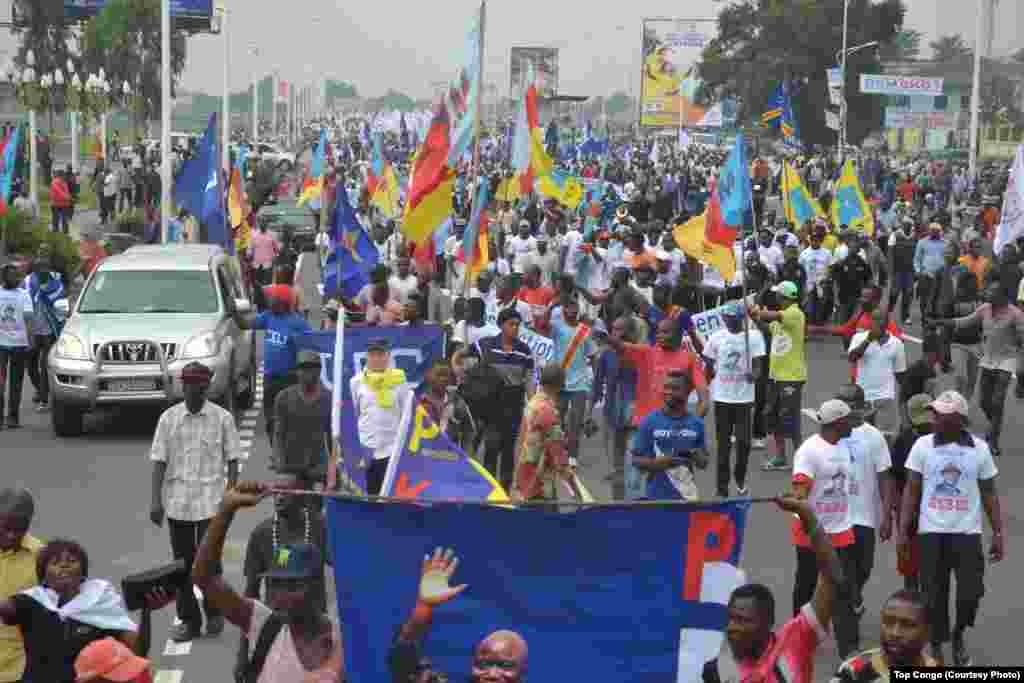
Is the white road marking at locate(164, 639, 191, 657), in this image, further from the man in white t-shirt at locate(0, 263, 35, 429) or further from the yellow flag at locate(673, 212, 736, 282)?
the man in white t-shirt at locate(0, 263, 35, 429)

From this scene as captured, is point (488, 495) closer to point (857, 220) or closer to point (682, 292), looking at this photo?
point (682, 292)

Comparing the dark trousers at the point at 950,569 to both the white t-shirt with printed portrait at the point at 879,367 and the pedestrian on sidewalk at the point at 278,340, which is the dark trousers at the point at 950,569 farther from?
the pedestrian on sidewalk at the point at 278,340

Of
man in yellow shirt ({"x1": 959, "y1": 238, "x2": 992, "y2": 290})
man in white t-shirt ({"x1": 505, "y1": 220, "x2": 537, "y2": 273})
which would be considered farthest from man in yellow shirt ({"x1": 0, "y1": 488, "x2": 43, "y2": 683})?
man in white t-shirt ({"x1": 505, "y1": 220, "x2": 537, "y2": 273})

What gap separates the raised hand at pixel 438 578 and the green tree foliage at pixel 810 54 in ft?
271

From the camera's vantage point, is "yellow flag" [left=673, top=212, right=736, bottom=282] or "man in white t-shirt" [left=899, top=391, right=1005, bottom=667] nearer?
"man in white t-shirt" [left=899, top=391, right=1005, bottom=667]

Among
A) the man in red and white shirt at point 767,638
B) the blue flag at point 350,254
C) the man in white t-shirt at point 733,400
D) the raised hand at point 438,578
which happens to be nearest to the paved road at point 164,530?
the man in white t-shirt at point 733,400

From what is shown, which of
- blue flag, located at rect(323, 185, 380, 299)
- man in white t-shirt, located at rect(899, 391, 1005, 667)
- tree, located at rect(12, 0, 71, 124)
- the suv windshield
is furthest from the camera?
tree, located at rect(12, 0, 71, 124)

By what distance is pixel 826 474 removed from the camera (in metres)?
9.92

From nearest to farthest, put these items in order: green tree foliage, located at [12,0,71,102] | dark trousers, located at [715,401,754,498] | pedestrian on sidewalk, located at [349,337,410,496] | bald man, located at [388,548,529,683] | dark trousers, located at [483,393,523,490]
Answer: bald man, located at [388,548,529,683]
pedestrian on sidewalk, located at [349,337,410,496]
dark trousers, located at [483,393,523,490]
dark trousers, located at [715,401,754,498]
green tree foliage, located at [12,0,71,102]

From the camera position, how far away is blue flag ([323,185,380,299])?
19422 mm

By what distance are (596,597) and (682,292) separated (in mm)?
11354

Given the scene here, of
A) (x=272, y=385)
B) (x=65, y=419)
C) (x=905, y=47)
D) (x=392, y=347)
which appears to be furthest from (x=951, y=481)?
(x=905, y=47)

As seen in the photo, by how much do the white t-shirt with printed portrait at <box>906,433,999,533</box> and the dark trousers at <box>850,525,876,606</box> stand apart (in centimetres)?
44

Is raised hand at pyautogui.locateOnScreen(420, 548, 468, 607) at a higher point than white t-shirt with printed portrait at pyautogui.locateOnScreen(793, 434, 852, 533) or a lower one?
higher
